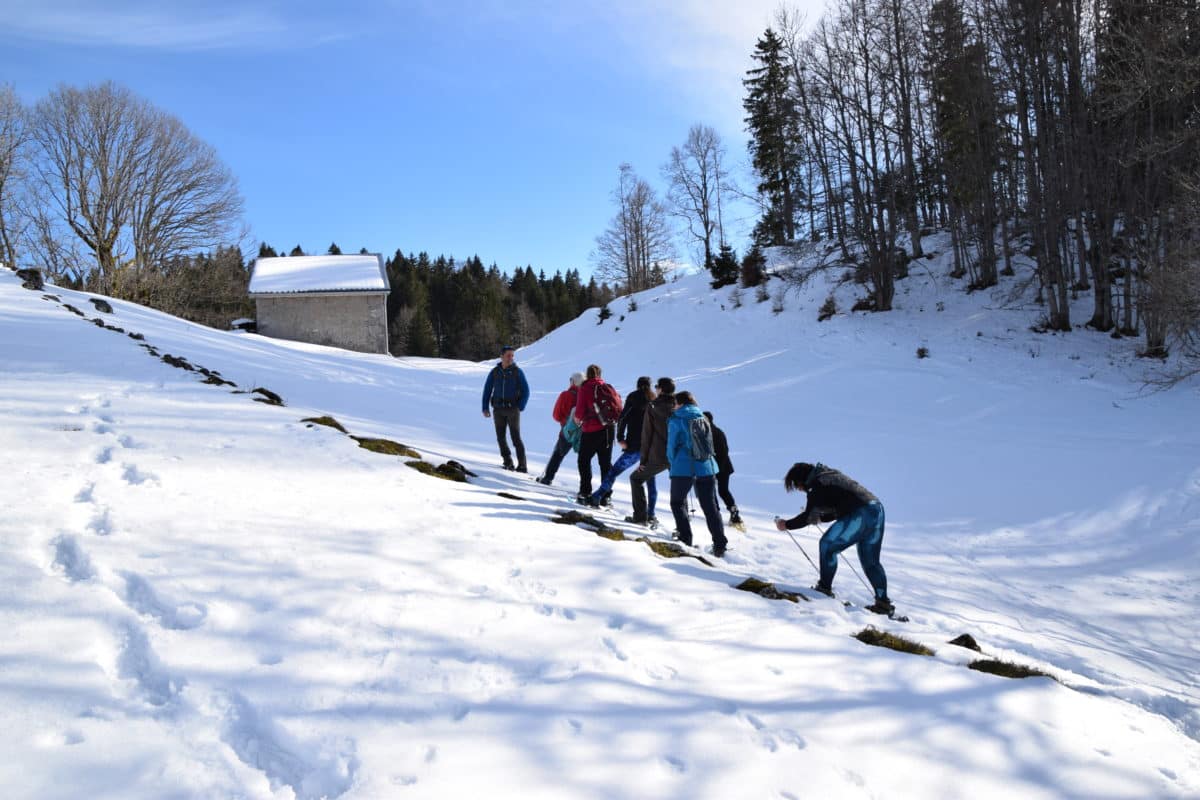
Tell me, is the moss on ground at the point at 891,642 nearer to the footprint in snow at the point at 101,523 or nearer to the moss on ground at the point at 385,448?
the footprint in snow at the point at 101,523

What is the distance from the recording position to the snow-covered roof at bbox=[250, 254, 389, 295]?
101 ft

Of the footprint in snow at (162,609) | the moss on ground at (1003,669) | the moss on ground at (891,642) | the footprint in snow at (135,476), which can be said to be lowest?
the moss on ground at (1003,669)

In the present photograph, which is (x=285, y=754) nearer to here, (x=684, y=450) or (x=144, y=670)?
(x=144, y=670)

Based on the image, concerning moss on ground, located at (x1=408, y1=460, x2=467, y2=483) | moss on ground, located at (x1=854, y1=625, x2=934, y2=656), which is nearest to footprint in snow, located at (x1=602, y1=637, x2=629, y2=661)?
moss on ground, located at (x1=854, y1=625, x2=934, y2=656)

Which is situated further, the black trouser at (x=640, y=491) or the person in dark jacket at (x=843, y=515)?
the black trouser at (x=640, y=491)

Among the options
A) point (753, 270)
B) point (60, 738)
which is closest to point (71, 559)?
point (60, 738)

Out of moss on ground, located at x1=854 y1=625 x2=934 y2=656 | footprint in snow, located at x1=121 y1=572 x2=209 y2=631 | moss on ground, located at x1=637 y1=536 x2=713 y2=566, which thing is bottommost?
moss on ground, located at x1=854 y1=625 x2=934 y2=656

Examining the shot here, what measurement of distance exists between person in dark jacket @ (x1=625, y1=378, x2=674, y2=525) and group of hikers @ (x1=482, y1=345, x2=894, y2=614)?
1cm

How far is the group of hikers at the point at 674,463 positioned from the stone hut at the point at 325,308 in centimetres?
2398

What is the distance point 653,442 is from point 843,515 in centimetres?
227

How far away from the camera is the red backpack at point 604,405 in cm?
802

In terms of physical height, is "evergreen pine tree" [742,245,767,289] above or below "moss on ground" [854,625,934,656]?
above

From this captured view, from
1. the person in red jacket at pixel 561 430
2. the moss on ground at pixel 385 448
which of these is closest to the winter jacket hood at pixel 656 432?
the person in red jacket at pixel 561 430

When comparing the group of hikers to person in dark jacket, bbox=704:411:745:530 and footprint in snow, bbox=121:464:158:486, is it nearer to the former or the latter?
person in dark jacket, bbox=704:411:745:530
